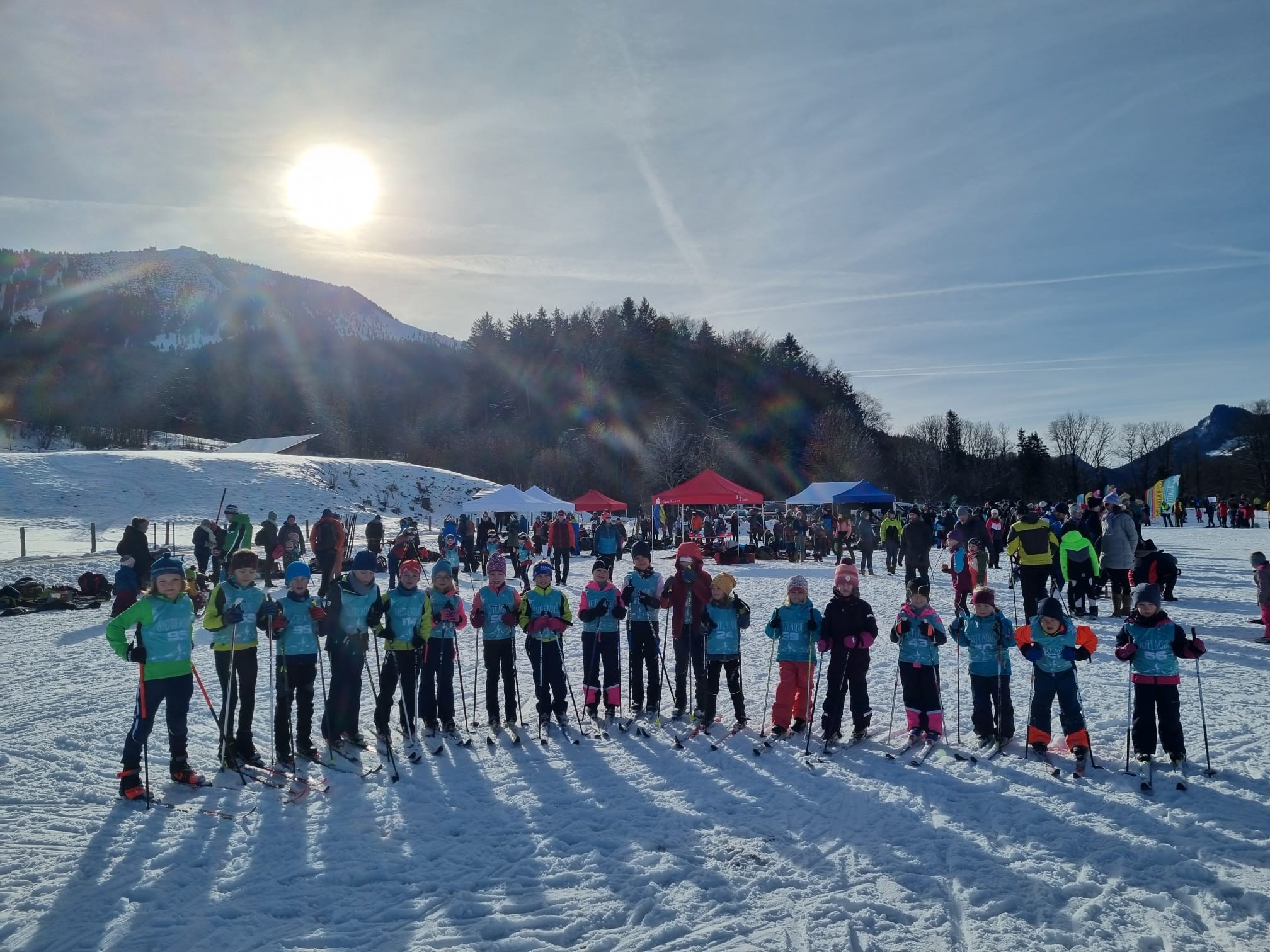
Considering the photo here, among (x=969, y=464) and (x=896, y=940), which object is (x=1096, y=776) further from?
(x=969, y=464)

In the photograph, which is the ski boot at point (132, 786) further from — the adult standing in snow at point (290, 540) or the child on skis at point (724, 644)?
the adult standing in snow at point (290, 540)

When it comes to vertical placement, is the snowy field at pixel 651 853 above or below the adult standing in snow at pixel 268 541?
below

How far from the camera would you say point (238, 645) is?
232 inches

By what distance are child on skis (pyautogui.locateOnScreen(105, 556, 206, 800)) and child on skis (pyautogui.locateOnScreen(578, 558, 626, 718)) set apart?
3174mm

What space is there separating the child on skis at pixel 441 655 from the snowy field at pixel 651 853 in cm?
69

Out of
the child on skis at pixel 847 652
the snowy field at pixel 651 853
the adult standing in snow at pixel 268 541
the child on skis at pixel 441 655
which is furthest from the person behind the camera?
the adult standing in snow at pixel 268 541

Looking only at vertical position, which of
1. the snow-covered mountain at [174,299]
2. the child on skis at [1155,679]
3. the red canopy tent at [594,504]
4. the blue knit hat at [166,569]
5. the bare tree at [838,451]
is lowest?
the child on skis at [1155,679]

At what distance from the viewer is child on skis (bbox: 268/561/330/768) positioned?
5.92 m

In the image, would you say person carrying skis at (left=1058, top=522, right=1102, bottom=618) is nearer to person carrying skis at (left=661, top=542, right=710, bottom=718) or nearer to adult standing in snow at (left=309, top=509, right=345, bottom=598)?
person carrying skis at (left=661, top=542, right=710, bottom=718)

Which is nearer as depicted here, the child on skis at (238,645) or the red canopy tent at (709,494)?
the child on skis at (238,645)

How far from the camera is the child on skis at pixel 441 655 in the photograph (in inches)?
262

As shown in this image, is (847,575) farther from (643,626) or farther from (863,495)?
(863,495)

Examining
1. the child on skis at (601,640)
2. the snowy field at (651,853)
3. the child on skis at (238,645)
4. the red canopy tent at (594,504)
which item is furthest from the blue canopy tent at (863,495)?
the child on skis at (238,645)

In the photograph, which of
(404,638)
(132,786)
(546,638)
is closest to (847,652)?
(546,638)
